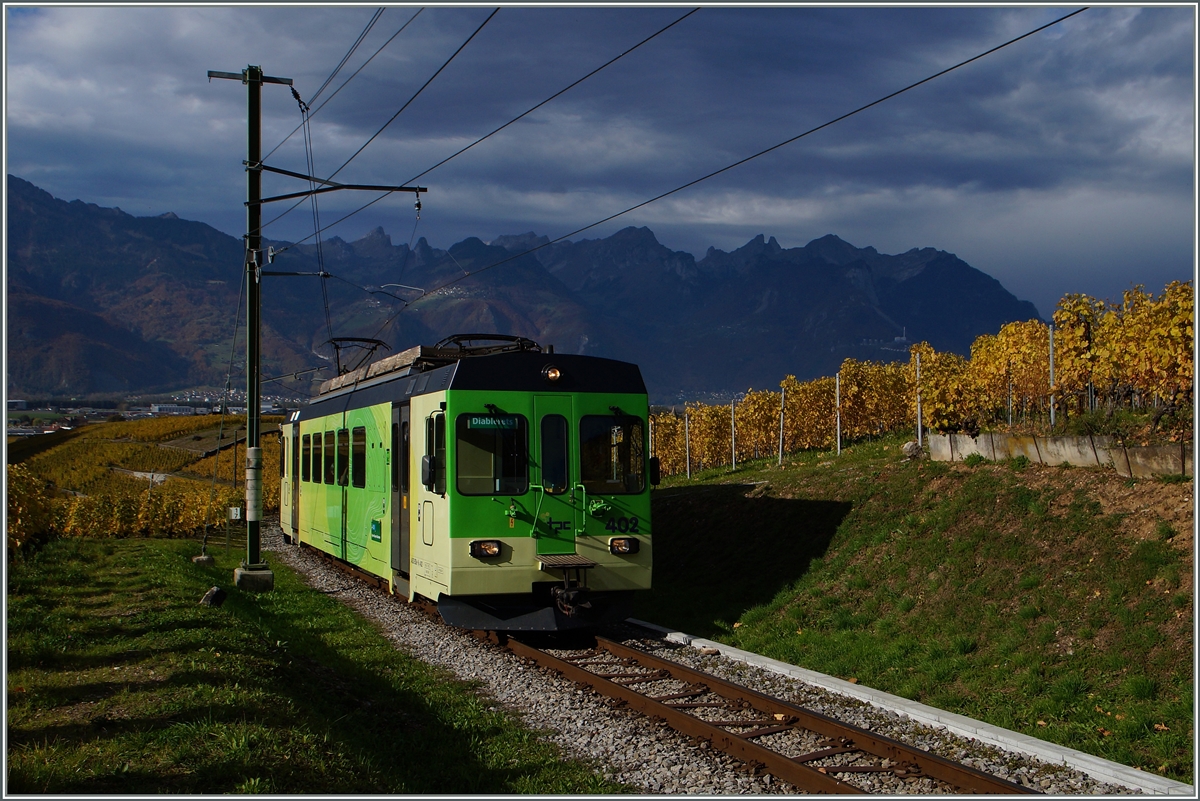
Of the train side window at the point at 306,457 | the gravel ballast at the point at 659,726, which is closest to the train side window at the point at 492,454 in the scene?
the gravel ballast at the point at 659,726

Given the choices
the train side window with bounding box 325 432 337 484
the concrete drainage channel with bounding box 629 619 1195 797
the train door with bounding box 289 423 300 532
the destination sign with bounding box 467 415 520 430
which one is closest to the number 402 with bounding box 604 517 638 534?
the destination sign with bounding box 467 415 520 430

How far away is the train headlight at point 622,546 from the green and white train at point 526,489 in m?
0.01

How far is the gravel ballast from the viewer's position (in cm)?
679

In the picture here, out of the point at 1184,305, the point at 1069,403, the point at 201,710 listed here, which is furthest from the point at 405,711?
the point at 1069,403

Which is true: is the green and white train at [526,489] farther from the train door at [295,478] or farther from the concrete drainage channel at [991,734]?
the train door at [295,478]

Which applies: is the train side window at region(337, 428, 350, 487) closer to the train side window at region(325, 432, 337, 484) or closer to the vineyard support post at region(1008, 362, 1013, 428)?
the train side window at region(325, 432, 337, 484)

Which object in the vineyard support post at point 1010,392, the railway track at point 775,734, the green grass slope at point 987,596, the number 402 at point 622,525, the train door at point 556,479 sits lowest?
Result: the railway track at point 775,734

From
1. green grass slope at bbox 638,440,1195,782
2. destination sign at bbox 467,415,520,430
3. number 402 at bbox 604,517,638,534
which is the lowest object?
green grass slope at bbox 638,440,1195,782

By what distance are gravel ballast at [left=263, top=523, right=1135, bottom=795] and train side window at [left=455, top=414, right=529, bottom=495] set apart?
2.01 meters

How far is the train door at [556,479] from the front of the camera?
11680 mm

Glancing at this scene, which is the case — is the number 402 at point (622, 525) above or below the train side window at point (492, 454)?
below

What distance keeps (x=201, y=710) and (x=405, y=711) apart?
2.14m

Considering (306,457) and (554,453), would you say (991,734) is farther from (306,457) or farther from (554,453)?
(306,457)

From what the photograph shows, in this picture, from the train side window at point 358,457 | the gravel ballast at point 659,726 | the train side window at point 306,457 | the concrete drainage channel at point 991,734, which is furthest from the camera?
the train side window at point 306,457
